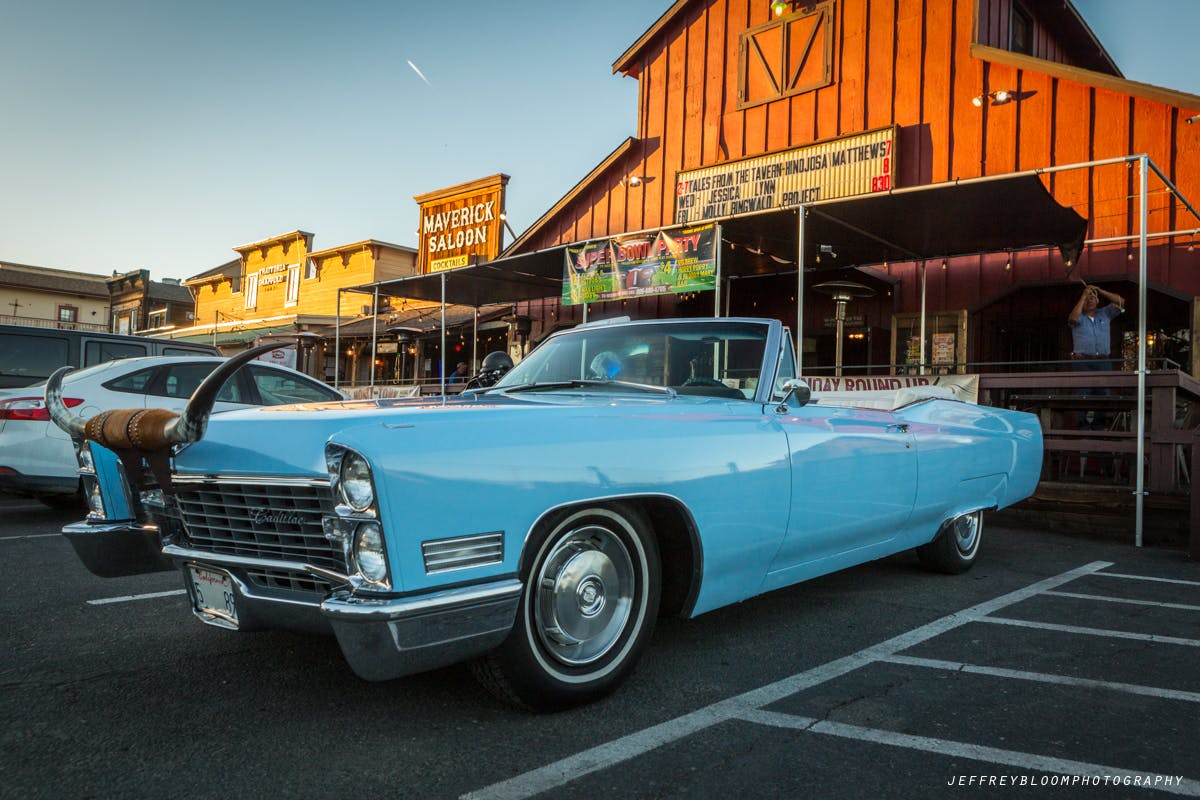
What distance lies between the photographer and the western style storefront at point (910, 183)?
382 inches

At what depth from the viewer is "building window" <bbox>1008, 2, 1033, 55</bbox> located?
12617 millimetres

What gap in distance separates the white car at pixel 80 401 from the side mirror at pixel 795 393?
451 centimetres

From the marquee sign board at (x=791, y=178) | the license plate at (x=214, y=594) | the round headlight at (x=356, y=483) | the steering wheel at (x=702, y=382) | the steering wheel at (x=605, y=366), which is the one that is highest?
the marquee sign board at (x=791, y=178)

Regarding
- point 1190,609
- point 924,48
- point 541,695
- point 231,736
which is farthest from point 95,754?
point 924,48

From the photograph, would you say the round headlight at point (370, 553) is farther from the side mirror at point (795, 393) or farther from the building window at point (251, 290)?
the building window at point (251, 290)

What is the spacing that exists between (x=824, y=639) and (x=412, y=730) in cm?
197

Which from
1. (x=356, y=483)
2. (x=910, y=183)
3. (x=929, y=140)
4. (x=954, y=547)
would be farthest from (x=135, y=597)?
(x=929, y=140)

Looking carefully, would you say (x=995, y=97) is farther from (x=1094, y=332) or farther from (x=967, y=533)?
(x=967, y=533)

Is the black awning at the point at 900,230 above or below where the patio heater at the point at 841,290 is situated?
above

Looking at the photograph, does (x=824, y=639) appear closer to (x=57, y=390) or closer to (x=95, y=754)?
(x=95, y=754)

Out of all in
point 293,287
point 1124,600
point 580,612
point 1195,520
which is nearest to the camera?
point 580,612

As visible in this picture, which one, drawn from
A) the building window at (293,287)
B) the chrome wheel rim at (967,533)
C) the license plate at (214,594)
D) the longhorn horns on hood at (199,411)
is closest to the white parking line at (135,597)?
the license plate at (214,594)

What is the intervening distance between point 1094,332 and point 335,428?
9.65 m

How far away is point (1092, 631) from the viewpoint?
12.8 ft
